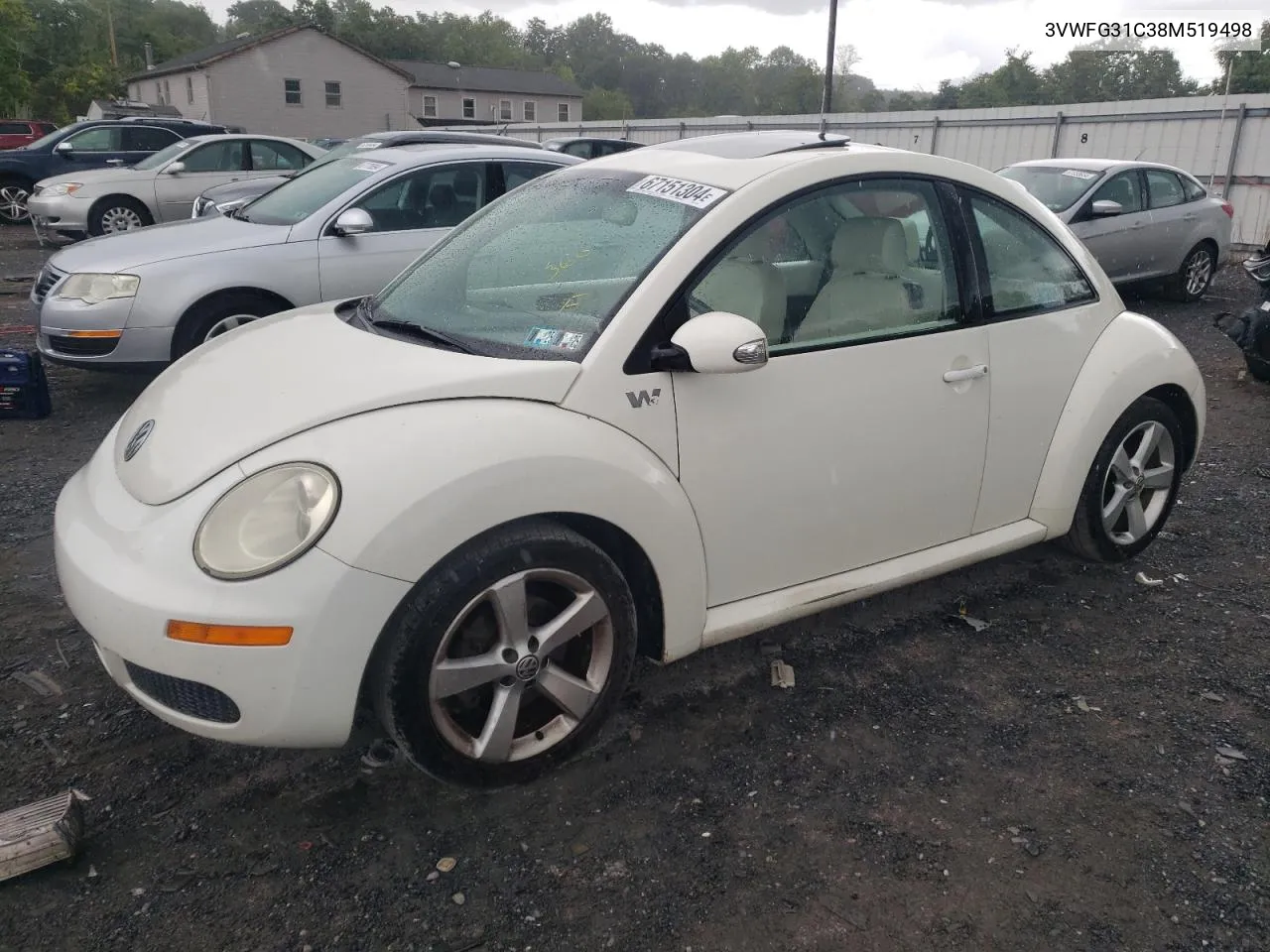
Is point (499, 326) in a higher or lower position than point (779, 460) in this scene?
higher

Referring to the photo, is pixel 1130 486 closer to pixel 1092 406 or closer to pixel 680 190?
pixel 1092 406

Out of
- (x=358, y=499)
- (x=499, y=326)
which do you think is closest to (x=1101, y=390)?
(x=499, y=326)

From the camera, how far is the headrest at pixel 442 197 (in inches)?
271

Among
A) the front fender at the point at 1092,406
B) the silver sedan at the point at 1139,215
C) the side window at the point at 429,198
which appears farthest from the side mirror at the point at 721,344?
the silver sedan at the point at 1139,215

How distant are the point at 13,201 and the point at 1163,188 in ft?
62.6

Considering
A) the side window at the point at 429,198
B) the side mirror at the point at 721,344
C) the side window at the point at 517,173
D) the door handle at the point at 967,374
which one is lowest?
the door handle at the point at 967,374

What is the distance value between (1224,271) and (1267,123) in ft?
10.1

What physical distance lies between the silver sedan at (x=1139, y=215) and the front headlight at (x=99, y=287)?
8632mm

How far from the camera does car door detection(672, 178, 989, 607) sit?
2926 millimetres

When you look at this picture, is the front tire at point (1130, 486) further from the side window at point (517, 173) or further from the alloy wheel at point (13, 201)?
the alloy wheel at point (13, 201)

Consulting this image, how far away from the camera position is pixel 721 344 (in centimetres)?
268

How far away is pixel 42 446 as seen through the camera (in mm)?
5855

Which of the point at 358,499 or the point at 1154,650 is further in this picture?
the point at 1154,650

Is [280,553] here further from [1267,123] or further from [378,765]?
[1267,123]
